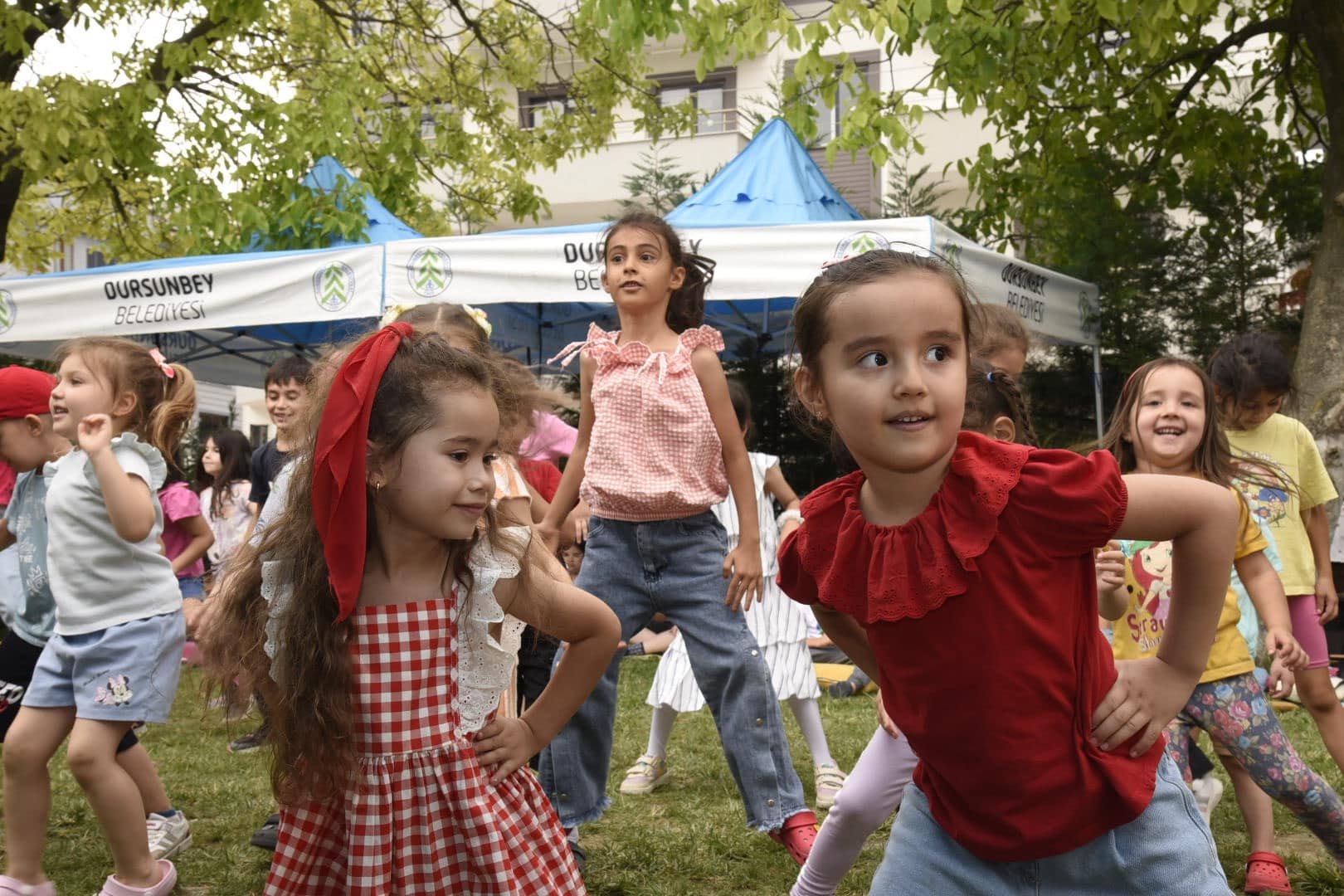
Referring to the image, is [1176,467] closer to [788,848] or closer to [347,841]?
[788,848]

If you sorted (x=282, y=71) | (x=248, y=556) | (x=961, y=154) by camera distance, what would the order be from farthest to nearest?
1. (x=961, y=154)
2. (x=282, y=71)
3. (x=248, y=556)

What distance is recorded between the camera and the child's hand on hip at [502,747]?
89.6 inches

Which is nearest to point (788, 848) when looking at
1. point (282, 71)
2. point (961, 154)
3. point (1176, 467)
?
point (1176, 467)

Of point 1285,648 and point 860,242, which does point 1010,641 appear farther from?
point 860,242

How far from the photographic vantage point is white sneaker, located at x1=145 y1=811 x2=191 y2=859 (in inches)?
157

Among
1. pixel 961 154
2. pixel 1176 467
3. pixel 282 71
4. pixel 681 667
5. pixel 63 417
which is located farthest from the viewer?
pixel 961 154

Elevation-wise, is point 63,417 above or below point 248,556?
above

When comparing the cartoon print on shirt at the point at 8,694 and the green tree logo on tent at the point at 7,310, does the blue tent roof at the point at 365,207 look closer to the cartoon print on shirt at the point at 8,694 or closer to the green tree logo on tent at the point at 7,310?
the green tree logo on tent at the point at 7,310

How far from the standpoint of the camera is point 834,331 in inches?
77.8

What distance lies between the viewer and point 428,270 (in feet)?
25.0

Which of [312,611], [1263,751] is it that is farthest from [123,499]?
[1263,751]

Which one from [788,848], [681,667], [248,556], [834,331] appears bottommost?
[788,848]

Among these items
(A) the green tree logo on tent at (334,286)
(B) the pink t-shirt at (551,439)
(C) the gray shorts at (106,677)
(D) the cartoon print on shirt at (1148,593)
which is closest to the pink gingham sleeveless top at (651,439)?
(B) the pink t-shirt at (551,439)

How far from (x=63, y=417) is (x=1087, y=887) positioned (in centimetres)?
290
